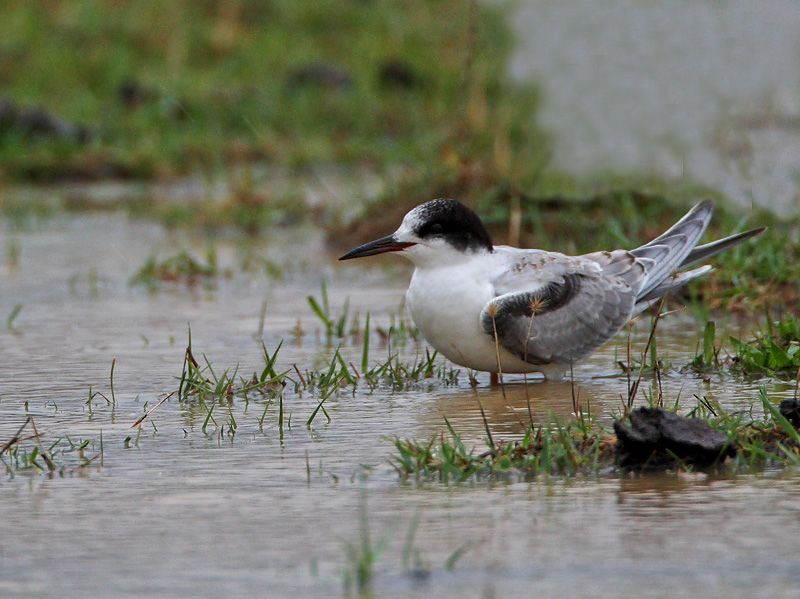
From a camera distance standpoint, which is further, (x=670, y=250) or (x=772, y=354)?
(x=670, y=250)

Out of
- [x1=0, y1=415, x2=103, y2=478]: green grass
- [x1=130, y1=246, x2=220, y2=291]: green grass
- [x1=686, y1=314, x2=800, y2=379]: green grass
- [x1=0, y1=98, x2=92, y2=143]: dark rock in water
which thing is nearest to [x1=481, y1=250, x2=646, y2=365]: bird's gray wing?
[x1=686, y1=314, x2=800, y2=379]: green grass

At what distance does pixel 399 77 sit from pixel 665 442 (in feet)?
36.5

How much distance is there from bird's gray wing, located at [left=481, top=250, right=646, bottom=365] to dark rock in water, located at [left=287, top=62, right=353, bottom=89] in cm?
907

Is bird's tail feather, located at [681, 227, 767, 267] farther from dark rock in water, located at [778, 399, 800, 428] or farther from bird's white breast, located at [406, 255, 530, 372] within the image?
dark rock in water, located at [778, 399, 800, 428]

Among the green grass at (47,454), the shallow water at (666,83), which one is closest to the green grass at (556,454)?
the green grass at (47,454)

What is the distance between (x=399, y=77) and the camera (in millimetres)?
14820

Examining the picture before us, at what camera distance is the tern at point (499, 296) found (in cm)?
529

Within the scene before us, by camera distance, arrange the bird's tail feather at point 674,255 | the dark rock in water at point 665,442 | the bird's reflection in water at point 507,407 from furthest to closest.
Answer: the bird's tail feather at point 674,255 < the bird's reflection in water at point 507,407 < the dark rock in water at point 665,442

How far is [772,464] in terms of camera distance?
4.06 metres

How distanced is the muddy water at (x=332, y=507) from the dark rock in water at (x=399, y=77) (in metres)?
9.01

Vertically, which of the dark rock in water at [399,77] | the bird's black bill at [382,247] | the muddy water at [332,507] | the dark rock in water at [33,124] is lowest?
the muddy water at [332,507]

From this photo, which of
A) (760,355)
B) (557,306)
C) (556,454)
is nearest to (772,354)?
(760,355)

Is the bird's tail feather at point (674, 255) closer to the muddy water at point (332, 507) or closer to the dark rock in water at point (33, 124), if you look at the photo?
the muddy water at point (332, 507)

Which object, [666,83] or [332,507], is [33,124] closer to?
[666,83]
